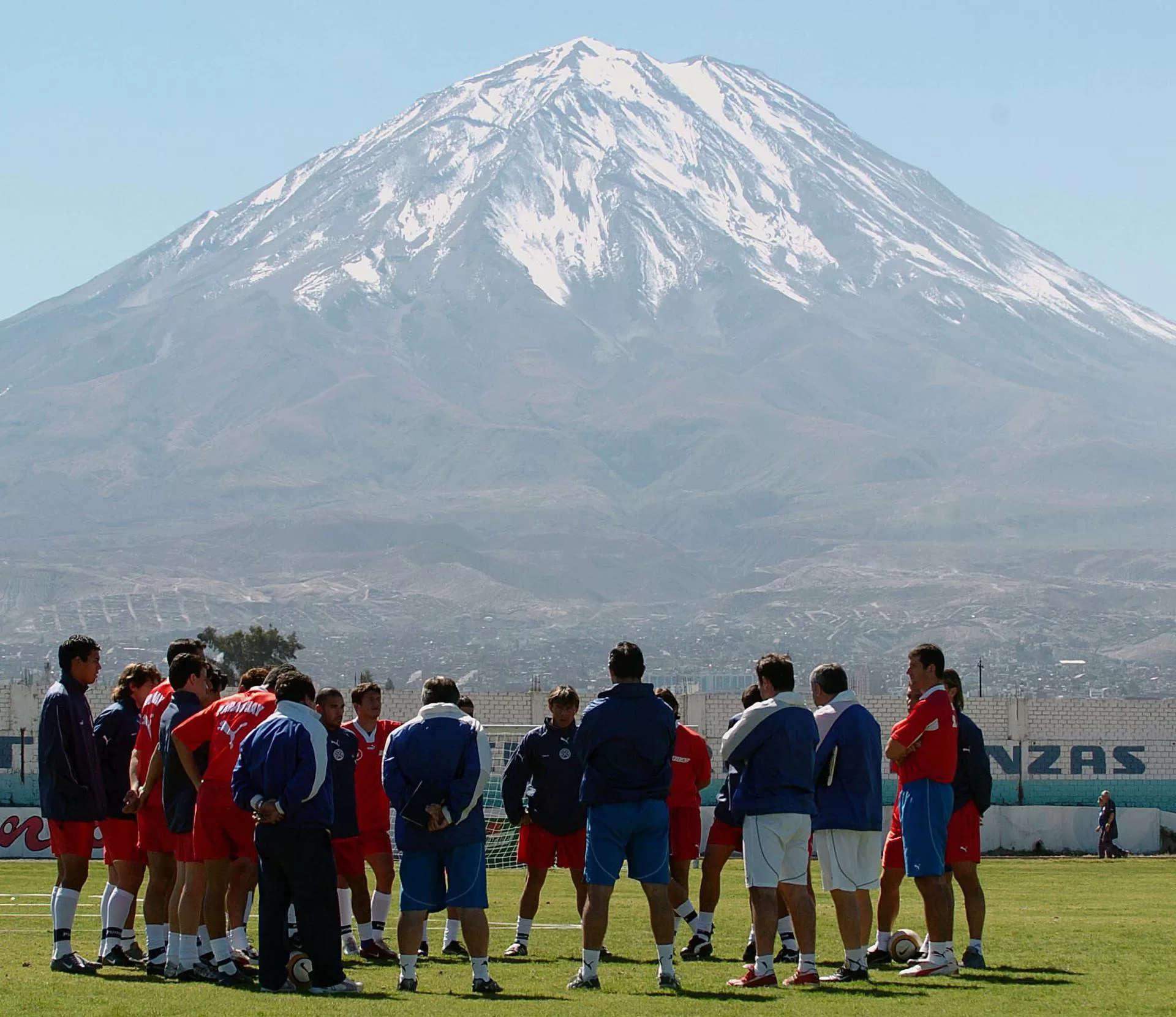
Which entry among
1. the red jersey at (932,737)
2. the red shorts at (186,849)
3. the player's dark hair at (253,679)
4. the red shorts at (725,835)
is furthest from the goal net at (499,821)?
the red shorts at (186,849)

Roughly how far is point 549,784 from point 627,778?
269cm

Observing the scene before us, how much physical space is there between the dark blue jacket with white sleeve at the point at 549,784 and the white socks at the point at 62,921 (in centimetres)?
329

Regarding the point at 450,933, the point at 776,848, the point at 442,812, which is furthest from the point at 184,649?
the point at 776,848

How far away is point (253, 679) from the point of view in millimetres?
13383

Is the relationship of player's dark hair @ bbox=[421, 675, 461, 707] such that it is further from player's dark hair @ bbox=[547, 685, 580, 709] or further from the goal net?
the goal net

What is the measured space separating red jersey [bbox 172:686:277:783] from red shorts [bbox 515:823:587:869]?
3.07m

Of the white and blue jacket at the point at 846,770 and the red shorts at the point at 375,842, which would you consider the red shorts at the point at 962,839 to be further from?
the red shorts at the point at 375,842

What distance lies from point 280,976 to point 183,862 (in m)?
1.15

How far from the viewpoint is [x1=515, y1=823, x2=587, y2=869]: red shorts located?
14.5 m

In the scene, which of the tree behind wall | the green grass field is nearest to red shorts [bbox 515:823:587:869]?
the green grass field

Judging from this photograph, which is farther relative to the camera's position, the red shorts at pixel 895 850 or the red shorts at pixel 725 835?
the red shorts at pixel 725 835

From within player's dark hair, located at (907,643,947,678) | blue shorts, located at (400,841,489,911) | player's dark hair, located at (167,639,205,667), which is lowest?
blue shorts, located at (400,841,489,911)

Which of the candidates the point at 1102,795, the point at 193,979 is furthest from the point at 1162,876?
the point at 193,979

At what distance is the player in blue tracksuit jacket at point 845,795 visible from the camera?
→ 41.1 feet
